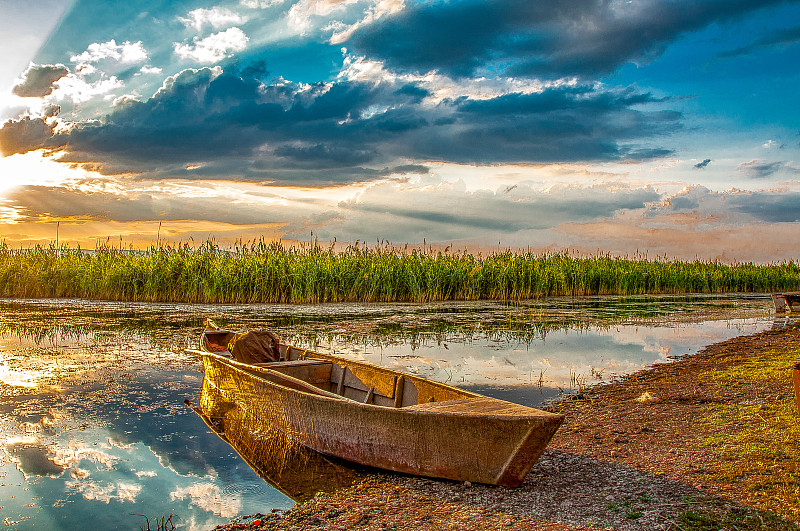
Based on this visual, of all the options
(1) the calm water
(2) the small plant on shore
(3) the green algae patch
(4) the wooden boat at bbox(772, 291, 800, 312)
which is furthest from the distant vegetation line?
(2) the small plant on shore

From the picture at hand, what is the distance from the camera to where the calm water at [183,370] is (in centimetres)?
416

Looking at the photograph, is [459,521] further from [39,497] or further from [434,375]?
[434,375]

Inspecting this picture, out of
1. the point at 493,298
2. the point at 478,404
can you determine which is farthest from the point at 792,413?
the point at 493,298

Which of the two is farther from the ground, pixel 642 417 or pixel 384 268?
pixel 384 268

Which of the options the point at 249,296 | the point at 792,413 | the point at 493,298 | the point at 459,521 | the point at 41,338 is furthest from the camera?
the point at 493,298

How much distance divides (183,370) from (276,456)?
349 centimetres

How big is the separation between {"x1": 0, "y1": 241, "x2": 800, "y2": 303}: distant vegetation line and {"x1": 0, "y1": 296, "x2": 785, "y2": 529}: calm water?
4.26ft

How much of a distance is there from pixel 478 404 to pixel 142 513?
2.37 meters

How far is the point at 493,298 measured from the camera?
1953 centimetres

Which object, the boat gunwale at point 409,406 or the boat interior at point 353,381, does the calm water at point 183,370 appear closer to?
the boat gunwale at point 409,406

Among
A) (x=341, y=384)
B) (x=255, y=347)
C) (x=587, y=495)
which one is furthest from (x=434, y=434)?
(x=255, y=347)

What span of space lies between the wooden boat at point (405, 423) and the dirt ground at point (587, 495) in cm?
17

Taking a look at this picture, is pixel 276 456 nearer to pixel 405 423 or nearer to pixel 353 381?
pixel 353 381

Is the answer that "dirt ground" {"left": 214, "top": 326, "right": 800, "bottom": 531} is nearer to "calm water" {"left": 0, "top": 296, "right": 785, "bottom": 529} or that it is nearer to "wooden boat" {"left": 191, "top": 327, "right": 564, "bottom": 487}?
"wooden boat" {"left": 191, "top": 327, "right": 564, "bottom": 487}
